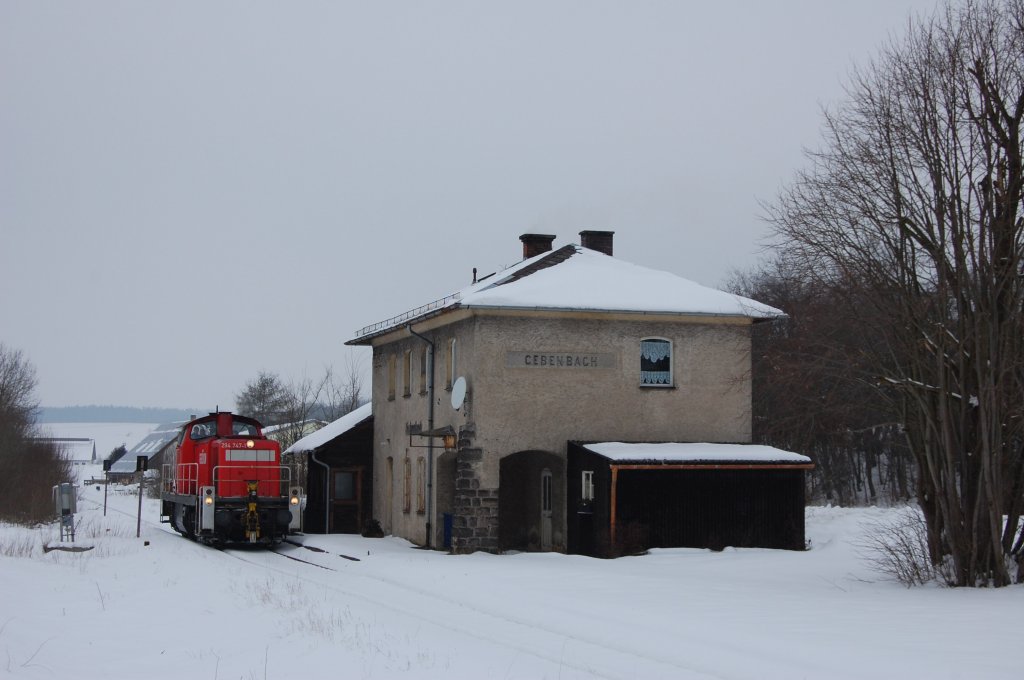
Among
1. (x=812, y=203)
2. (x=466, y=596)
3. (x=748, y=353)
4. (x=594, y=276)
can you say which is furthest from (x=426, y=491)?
(x=812, y=203)

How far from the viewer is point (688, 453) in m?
24.5

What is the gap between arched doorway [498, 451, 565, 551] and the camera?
26109 mm

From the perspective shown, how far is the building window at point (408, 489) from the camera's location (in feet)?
97.0

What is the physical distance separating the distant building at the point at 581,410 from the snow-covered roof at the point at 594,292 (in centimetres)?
5

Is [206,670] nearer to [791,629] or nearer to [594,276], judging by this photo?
[791,629]

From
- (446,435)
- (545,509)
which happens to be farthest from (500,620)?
(545,509)

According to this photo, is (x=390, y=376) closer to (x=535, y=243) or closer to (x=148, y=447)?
(x=535, y=243)

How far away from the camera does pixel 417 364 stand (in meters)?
30.1

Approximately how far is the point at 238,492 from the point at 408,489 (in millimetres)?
4706

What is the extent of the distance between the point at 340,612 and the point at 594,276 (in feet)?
47.7

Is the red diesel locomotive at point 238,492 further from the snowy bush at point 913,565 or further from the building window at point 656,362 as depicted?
the snowy bush at point 913,565

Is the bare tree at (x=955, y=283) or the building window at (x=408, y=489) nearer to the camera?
the bare tree at (x=955, y=283)

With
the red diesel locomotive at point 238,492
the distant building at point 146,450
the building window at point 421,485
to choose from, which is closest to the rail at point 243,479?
the red diesel locomotive at point 238,492

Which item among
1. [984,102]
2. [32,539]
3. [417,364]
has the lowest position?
[32,539]
